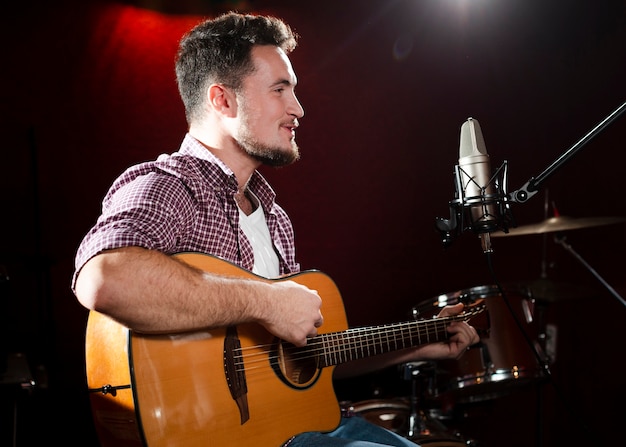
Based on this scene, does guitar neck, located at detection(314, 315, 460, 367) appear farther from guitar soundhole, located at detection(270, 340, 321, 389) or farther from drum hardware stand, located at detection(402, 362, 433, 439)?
drum hardware stand, located at detection(402, 362, 433, 439)

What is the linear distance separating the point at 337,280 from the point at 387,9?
1694 mm

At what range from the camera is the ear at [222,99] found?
96.6 inches

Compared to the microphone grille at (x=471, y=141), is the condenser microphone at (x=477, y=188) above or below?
below

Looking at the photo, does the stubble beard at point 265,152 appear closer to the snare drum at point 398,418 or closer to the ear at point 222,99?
the ear at point 222,99

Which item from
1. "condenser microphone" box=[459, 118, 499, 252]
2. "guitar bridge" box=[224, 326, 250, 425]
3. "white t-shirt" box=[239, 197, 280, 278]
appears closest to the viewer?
"condenser microphone" box=[459, 118, 499, 252]

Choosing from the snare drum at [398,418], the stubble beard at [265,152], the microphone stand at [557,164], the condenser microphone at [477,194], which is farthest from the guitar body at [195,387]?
the snare drum at [398,418]

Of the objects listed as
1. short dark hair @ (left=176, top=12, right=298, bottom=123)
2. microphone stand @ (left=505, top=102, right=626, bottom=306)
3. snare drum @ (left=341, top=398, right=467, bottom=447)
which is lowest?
snare drum @ (left=341, top=398, right=467, bottom=447)

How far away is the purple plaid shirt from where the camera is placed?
176 cm

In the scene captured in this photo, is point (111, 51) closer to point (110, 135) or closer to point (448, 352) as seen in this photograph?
point (110, 135)

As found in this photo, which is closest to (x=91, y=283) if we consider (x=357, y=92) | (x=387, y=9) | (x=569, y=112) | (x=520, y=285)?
(x=520, y=285)

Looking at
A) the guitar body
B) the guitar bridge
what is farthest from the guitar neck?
the guitar bridge

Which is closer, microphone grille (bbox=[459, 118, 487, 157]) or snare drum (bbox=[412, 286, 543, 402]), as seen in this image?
microphone grille (bbox=[459, 118, 487, 157])

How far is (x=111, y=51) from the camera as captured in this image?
3428mm

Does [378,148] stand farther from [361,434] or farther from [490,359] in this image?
[361,434]
